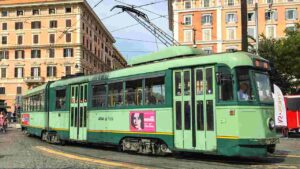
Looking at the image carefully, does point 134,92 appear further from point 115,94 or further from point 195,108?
point 195,108

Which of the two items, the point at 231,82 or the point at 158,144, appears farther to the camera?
the point at 158,144

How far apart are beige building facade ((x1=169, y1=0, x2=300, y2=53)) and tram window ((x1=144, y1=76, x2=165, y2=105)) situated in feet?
203

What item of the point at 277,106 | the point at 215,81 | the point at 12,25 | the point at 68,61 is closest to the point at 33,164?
the point at 215,81

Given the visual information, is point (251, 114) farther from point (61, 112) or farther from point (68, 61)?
point (68, 61)

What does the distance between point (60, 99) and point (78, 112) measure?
2.22 meters

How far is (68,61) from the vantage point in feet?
284

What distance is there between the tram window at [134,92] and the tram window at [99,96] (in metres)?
1.65

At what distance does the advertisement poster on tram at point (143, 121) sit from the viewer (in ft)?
49.1

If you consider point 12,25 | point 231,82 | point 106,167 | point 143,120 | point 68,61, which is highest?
point 12,25

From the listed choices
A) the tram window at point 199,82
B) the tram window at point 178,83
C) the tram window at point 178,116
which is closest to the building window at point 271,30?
the tram window at point 178,83

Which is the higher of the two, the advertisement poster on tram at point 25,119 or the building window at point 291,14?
the building window at point 291,14

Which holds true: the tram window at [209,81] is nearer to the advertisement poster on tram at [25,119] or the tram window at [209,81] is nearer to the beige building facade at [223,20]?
the advertisement poster on tram at [25,119]

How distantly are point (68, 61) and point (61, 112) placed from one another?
6699 centimetres

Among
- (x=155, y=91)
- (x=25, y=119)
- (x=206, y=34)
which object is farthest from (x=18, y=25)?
(x=155, y=91)
